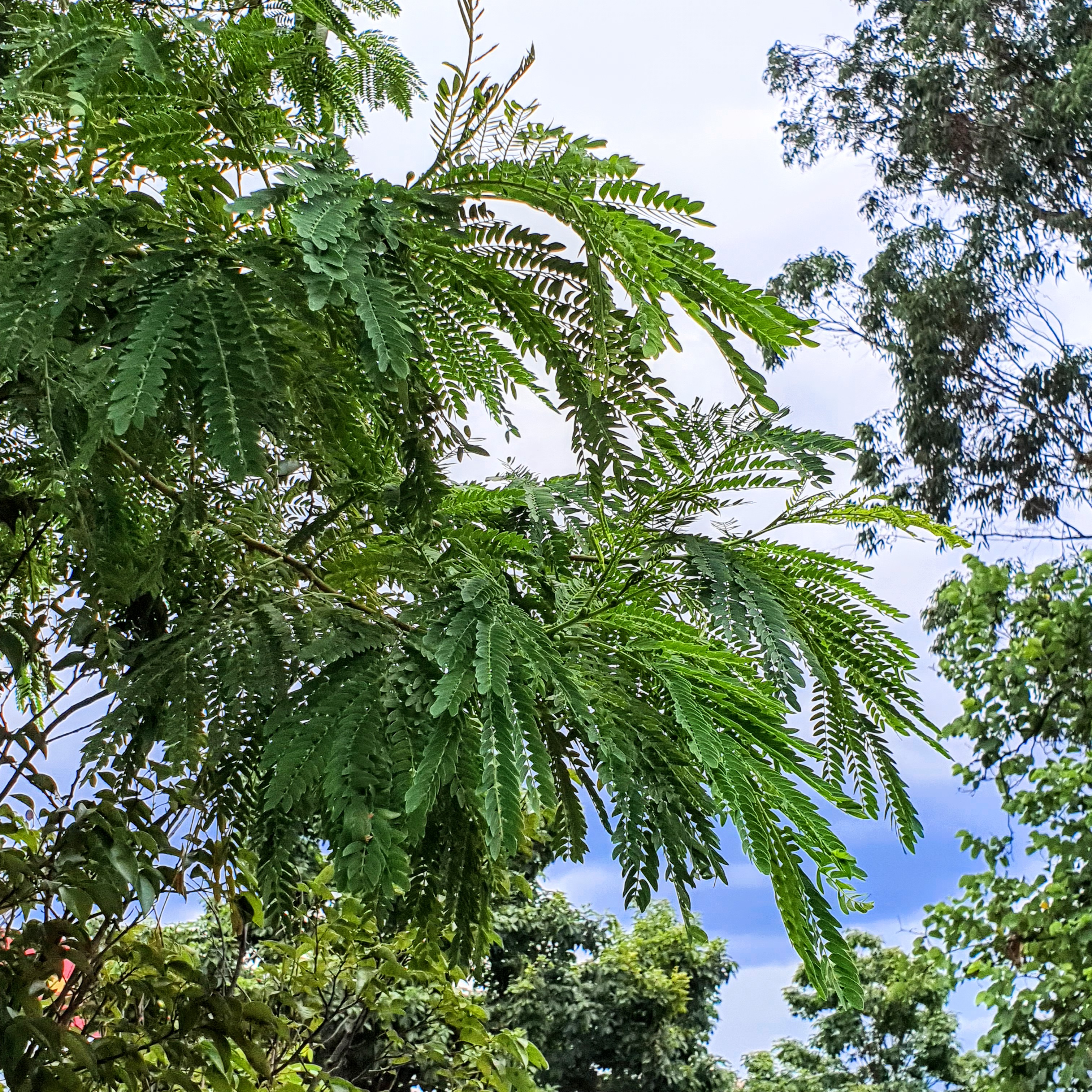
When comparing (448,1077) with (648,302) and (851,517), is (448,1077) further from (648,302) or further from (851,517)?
(648,302)

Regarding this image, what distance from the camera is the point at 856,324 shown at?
9219mm

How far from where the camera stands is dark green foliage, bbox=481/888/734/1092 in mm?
6695

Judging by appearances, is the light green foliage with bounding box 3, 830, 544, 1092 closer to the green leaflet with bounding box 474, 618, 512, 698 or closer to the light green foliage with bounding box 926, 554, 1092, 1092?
the green leaflet with bounding box 474, 618, 512, 698

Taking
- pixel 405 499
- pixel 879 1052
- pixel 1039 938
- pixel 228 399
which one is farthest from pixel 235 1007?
pixel 879 1052

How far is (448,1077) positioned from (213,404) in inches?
76.5

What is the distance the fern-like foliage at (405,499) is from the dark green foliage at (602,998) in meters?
5.66

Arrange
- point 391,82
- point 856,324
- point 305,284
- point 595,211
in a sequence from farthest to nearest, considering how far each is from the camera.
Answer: point 856,324
point 391,82
point 595,211
point 305,284

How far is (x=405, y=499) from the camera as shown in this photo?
1.02 meters

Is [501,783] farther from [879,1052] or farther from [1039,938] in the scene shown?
[879,1052]

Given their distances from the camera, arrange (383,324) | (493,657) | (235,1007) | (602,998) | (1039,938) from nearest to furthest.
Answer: (383,324), (493,657), (235,1007), (1039,938), (602,998)

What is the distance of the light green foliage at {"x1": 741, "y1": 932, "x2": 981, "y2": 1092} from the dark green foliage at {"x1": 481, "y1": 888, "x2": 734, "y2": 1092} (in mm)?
792

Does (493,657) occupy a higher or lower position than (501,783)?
higher

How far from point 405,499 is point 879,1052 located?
7847 mm

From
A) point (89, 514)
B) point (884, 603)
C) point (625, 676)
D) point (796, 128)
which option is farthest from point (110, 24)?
point (796, 128)
